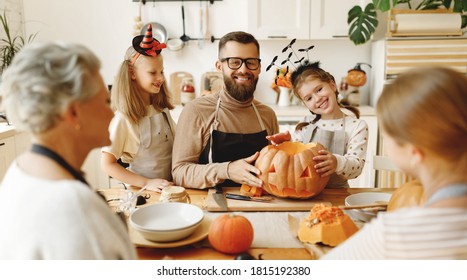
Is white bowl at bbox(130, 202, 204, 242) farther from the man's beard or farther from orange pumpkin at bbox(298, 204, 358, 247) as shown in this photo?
the man's beard

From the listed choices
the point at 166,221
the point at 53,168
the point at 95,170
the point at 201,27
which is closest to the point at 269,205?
the point at 166,221

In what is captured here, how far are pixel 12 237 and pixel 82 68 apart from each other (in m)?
0.32

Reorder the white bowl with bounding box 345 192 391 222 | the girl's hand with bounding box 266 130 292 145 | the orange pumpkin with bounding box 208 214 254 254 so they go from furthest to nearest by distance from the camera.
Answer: the girl's hand with bounding box 266 130 292 145 < the white bowl with bounding box 345 192 391 222 < the orange pumpkin with bounding box 208 214 254 254

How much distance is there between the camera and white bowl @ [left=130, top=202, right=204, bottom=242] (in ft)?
3.38

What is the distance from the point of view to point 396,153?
2.60ft

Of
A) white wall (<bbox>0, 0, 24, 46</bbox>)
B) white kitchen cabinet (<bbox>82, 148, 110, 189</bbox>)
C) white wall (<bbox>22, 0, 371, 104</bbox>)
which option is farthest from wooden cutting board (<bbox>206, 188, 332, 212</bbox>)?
white wall (<bbox>0, 0, 24, 46</bbox>)

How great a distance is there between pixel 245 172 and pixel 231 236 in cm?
48

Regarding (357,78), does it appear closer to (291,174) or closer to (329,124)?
(329,124)

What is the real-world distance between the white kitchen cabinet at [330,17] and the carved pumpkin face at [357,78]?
339 millimetres

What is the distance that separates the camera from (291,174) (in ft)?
4.52

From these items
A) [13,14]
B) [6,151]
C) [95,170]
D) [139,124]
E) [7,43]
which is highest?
[13,14]

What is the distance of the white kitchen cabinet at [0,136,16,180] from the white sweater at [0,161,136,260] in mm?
2174

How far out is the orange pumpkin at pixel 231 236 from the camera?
1.00 meters

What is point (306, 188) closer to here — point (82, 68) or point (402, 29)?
point (82, 68)
